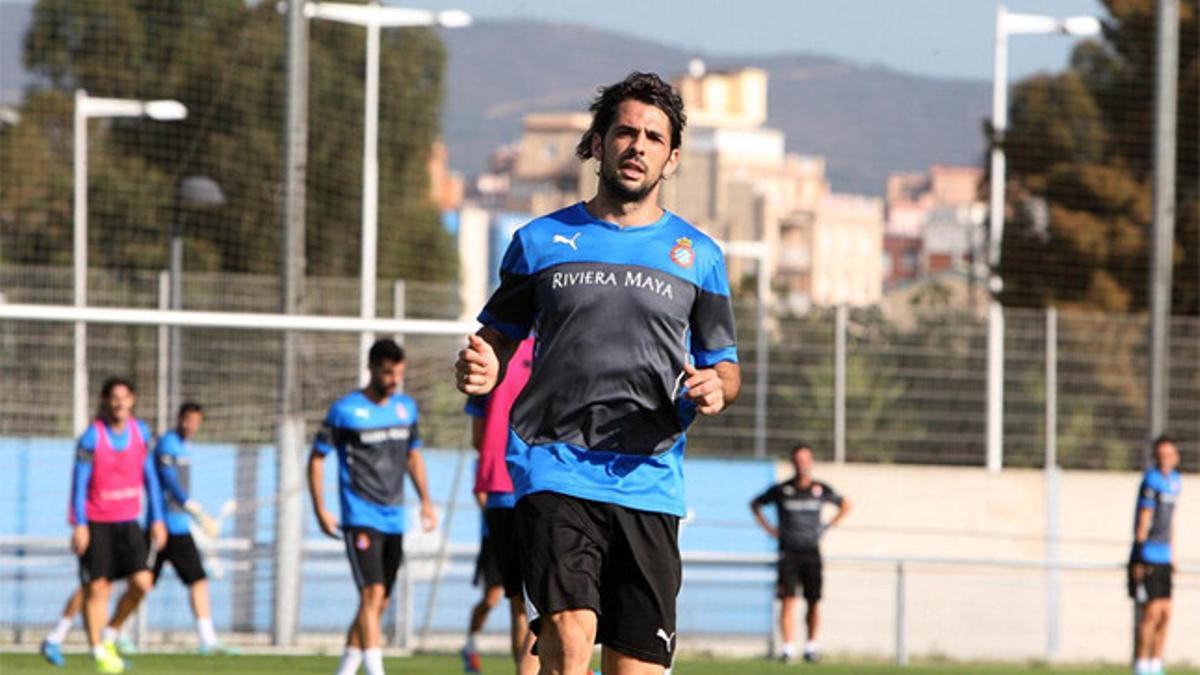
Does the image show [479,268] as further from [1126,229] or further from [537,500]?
[537,500]

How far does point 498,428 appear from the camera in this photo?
44.1 ft

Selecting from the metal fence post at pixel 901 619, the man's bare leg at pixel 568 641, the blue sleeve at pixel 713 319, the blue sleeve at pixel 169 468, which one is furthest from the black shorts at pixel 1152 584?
the man's bare leg at pixel 568 641

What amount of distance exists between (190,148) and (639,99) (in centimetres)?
3891

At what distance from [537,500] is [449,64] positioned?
6940cm

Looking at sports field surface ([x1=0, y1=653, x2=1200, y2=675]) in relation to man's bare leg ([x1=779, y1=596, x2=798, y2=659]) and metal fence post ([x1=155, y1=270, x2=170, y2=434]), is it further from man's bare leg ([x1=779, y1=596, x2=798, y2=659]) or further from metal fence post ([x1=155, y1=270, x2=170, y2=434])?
metal fence post ([x1=155, y1=270, x2=170, y2=434])

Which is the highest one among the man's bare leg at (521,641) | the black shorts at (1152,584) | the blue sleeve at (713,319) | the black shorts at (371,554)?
the blue sleeve at (713,319)

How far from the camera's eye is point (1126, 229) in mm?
38938

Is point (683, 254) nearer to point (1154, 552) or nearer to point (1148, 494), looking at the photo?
point (1148, 494)

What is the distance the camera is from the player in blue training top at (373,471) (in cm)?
1395

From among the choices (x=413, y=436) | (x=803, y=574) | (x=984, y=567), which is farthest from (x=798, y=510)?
(x=413, y=436)

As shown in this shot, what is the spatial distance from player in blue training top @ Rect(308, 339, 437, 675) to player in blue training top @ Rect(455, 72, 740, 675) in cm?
640

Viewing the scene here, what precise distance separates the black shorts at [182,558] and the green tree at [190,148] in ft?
50.7

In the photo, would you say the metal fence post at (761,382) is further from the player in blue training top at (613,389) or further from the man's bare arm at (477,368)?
the man's bare arm at (477,368)

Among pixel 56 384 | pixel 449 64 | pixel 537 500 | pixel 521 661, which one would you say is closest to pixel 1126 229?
pixel 56 384
